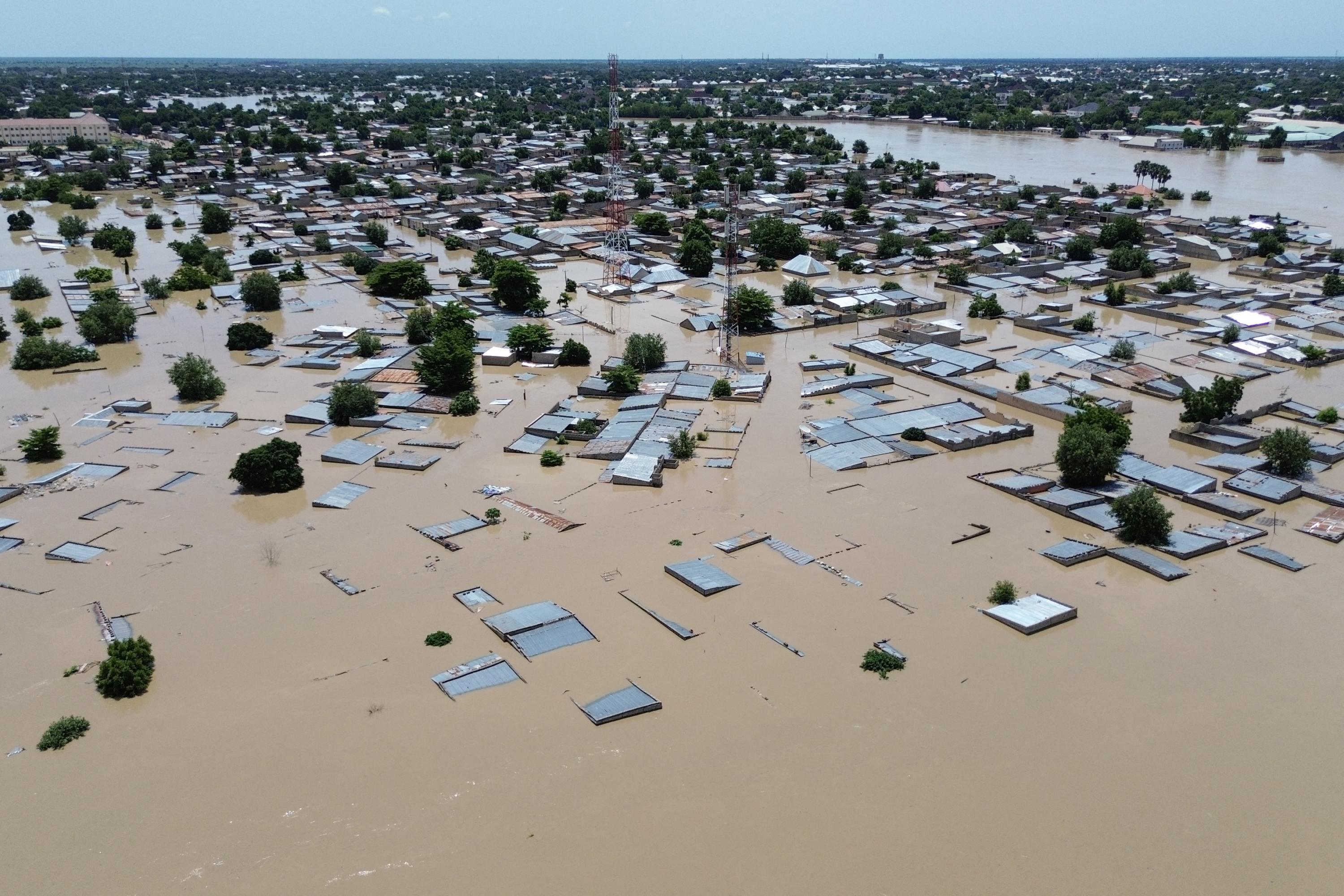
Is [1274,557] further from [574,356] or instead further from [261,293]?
[261,293]

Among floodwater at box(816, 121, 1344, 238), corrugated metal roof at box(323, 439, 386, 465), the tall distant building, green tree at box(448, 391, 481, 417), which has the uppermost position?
the tall distant building

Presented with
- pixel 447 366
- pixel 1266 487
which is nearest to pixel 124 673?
pixel 447 366

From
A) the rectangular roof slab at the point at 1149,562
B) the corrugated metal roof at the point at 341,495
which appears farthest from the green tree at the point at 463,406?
the rectangular roof slab at the point at 1149,562

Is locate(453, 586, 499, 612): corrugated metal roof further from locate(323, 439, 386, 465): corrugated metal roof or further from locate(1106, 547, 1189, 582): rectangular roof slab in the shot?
locate(1106, 547, 1189, 582): rectangular roof slab

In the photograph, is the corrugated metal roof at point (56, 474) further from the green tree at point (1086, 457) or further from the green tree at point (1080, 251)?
the green tree at point (1080, 251)

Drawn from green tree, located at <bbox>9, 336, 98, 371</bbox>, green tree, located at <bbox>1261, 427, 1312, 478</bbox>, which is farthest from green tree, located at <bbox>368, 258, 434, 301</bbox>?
green tree, located at <bbox>1261, 427, 1312, 478</bbox>

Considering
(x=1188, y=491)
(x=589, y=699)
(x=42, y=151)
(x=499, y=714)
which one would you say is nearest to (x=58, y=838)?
(x=499, y=714)

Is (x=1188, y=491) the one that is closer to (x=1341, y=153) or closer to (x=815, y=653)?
(x=815, y=653)
